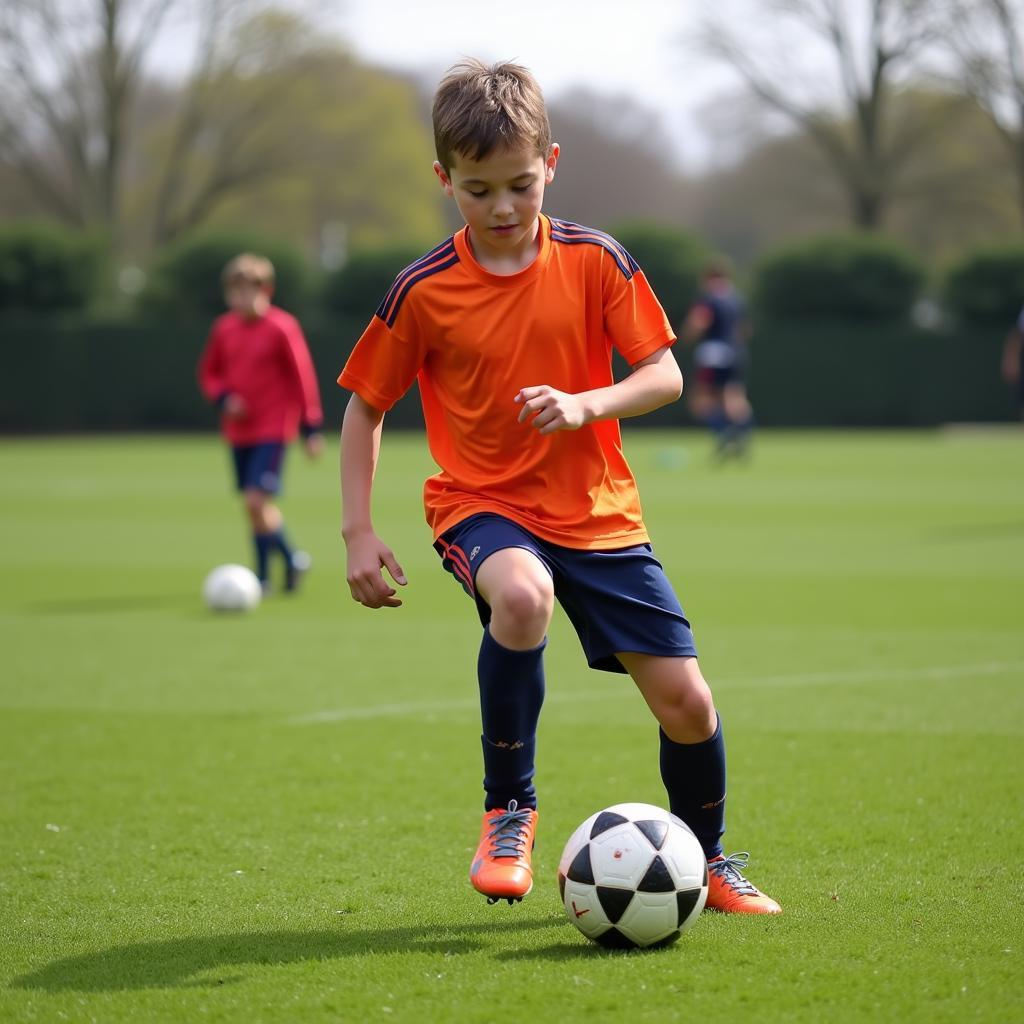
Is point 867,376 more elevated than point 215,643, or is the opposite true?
point 867,376

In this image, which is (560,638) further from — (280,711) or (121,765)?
(121,765)

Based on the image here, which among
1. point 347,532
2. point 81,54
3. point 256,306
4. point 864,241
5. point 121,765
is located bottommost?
point 121,765

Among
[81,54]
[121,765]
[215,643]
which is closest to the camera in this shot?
[121,765]

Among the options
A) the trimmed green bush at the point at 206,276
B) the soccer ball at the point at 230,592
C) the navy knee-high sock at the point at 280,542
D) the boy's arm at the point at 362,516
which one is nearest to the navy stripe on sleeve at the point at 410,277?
the boy's arm at the point at 362,516

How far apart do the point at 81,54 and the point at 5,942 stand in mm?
43277

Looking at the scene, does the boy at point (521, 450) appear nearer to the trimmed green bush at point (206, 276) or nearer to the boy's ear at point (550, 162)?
the boy's ear at point (550, 162)

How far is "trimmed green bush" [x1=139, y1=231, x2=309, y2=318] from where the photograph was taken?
35.5m

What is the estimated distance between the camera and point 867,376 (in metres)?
33.7

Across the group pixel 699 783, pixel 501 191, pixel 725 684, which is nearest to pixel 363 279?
pixel 725 684

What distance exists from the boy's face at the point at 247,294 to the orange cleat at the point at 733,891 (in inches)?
290

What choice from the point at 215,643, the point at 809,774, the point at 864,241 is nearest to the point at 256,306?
the point at 215,643

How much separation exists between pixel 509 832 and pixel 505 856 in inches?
3.3

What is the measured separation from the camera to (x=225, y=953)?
3.74 metres

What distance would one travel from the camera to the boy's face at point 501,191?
382 centimetres
